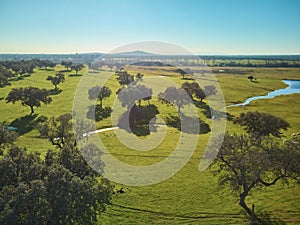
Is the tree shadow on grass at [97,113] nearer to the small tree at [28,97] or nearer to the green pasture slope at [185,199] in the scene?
the small tree at [28,97]

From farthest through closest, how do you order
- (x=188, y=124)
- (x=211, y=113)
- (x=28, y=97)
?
(x=211, y=113) < (x=28, y=97) < (x=188, y=124)

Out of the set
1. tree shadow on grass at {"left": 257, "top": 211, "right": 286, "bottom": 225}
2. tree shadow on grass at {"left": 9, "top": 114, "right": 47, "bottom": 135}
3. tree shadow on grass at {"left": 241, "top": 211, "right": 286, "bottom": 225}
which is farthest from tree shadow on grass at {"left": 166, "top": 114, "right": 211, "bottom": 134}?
tree shadow on grass at {"left": 257, "top": 211, "right": 286, "bottom": 225}

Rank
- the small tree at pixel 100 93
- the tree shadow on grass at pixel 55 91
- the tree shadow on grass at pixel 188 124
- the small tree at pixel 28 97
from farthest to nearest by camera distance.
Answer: the tree shadow on grass at pixel 55 91, the small tree at pixel 100 93, the small tree at pixel 28 97, the tree shadow on grass at pixel 188 124

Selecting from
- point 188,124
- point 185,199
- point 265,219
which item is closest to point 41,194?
point 185,199

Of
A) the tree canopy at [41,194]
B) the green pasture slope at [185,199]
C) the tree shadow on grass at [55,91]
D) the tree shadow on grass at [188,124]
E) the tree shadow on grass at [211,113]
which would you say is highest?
the tree shadow on grass at [55,91]

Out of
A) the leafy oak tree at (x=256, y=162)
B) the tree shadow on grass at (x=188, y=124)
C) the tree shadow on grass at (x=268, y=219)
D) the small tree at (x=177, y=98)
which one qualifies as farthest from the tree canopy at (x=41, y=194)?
the small tree at (x=177, y=98)

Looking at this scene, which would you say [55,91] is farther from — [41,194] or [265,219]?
[265,219]

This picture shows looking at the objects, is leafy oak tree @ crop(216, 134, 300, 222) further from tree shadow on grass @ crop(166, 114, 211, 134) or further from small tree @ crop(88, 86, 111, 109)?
small tree @ crop(88, 86, 111, 109)

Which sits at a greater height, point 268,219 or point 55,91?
Answer: point 55,91

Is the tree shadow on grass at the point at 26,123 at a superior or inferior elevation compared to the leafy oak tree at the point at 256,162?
inferior

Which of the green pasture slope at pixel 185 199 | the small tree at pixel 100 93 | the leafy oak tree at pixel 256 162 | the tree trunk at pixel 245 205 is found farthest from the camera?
the small tree at pixel 100 93
